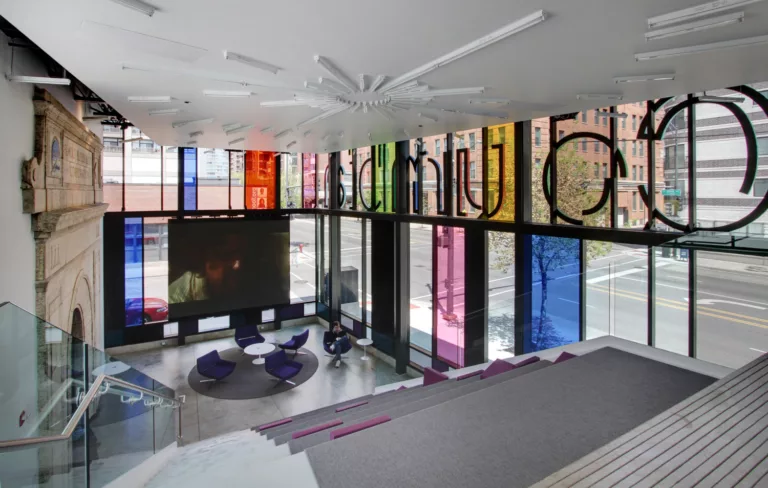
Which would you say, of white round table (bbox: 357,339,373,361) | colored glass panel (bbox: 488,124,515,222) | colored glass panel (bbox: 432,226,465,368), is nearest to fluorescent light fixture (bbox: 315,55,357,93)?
colored glass panel (bbox: 488,124,515,222)

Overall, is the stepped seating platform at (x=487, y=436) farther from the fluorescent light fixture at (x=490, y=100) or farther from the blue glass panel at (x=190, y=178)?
the blue glass panel at (x=190, y=178)

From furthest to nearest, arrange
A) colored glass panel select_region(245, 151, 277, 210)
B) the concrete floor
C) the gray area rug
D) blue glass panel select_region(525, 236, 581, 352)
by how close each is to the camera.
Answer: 1. colored glass panel select_region(245, 151, 277, 210)
2. the gray area rug
3. the concrete floor
4. blue glass panel select_region(525, 236, 581, 352)

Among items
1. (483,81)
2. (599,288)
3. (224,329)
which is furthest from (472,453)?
(224,329)

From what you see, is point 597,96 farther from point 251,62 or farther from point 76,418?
point 76,418

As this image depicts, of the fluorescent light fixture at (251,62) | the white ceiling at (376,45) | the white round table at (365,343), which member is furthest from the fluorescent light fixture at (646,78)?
the white round table at (365,343)

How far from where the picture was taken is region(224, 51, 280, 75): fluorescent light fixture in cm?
429

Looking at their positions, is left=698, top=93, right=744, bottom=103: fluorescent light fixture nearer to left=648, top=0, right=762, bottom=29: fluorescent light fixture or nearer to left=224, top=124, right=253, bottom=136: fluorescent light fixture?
left=648, top=0, right=762, bottom=29: fluorescent light fixture

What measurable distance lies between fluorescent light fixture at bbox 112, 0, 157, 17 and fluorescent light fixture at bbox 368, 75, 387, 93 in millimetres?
2457

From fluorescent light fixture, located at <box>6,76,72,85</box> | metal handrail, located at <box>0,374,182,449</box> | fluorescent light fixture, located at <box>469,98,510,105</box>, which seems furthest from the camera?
fluorescent light fixture, located at <box>469,98,510,105</box>

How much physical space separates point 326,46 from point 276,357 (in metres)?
9.56

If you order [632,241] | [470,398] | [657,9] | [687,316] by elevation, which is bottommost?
[470,398]

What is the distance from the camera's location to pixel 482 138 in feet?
30.6

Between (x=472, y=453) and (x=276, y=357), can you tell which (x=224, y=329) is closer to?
(x=276, y=357)

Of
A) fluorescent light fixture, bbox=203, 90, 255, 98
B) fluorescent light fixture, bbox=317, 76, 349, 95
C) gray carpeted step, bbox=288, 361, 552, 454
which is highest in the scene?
fluorescent light fixture, bbox=203, 90, 255, 98
